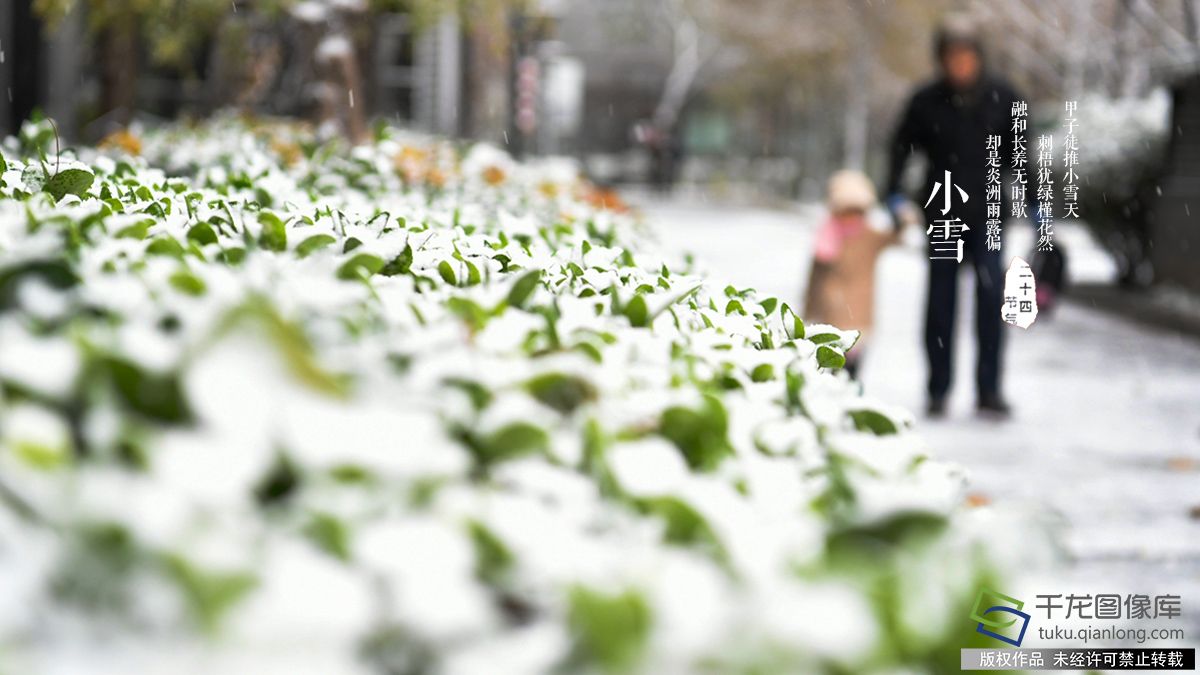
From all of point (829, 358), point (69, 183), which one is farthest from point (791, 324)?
point (69, 183)

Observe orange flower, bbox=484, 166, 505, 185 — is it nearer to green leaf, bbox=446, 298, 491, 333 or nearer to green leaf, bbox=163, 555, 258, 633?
green leaf, bbox=446, 298, 491, 333

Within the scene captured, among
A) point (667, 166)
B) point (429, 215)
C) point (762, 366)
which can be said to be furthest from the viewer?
point (667, 166)

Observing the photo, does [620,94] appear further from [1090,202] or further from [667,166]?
[1090,202]

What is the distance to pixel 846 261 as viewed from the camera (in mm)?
7305

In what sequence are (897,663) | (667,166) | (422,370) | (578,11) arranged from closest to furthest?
(897,663)
(422,370)
(667,166)
(578,11)

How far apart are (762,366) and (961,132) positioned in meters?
5.46

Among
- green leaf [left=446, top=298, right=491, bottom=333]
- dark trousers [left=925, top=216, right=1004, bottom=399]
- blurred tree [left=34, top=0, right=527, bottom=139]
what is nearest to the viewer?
green leaf [left=446, top=298, right=491, bottom=333]

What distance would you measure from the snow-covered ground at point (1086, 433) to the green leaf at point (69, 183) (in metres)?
1.83

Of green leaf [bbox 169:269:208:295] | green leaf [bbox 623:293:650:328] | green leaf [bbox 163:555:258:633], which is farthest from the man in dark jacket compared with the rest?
green leaf [bbox 163:555:258:633]

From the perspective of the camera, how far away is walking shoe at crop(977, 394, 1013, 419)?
307 inches

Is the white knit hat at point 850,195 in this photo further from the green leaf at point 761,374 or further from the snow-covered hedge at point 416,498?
the snow-covered hedge at point 416,498

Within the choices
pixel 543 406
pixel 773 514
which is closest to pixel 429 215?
pixel 543 406

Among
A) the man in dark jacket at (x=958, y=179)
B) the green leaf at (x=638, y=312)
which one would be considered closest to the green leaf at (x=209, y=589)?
the green leaf at (x=638, y=312)

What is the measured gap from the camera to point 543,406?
1.71 meters
